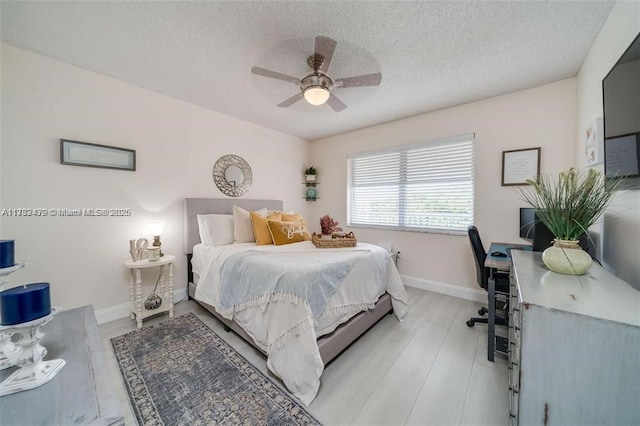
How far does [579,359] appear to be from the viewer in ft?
2.47

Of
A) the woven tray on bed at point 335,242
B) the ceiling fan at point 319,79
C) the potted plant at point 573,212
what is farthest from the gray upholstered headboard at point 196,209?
the potted plant at point 573,212

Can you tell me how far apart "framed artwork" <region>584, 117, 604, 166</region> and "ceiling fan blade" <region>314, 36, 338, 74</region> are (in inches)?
80.3

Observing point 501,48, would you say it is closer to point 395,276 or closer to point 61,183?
point 395,276

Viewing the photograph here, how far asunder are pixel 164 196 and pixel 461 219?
3.84 m

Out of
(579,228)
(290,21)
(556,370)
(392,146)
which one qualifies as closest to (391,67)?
(290,21)

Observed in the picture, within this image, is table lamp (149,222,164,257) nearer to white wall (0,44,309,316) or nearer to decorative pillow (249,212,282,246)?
white wall (0,44,309,316)

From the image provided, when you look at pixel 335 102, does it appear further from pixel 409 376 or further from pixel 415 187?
pixel 409 376

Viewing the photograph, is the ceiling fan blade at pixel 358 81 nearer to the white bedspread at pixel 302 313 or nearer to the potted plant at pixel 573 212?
the potted plant at pixel 573 212

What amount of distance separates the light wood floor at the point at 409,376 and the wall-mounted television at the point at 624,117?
1499 mm

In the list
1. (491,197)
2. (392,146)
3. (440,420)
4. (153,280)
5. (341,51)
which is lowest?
(440,420)

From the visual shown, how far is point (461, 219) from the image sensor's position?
300cm

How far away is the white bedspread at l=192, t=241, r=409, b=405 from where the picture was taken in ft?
4.74

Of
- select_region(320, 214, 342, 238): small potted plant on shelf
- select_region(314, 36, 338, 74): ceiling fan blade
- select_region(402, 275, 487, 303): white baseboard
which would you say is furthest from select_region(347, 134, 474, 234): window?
select_region(314, 36, 338, 74): ceiling fan blade

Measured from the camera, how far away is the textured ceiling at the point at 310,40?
151 cm
